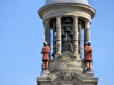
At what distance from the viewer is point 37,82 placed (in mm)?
72438

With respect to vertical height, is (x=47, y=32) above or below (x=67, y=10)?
below

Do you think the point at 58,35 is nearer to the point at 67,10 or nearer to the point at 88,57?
the point at 67,10

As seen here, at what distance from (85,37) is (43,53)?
5.35m

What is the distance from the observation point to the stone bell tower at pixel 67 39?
72250mm

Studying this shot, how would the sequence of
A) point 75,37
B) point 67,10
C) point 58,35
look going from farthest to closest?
point 67,10
point 58,35
point 75,37

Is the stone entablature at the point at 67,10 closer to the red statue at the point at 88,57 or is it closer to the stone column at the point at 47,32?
the stone column at the point at 47,32

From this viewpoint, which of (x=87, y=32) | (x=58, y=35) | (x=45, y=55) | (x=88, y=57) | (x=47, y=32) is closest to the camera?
(x=88, y=57)

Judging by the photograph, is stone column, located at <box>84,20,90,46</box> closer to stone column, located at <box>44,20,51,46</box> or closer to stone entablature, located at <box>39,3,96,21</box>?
stone entablature, located at <box>39,3,96,21</box>

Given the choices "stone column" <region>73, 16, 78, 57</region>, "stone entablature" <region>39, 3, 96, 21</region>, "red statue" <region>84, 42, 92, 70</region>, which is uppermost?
"stone entablature" <region>39, 3, 96, 21</region>

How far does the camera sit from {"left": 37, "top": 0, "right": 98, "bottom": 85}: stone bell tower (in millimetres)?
72250

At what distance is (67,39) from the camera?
75625mm

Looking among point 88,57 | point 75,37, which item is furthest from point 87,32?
point 88,57

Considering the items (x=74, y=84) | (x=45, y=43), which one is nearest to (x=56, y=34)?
(x=45, y=43)

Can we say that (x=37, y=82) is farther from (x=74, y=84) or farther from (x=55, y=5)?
(x=55, y=5)
